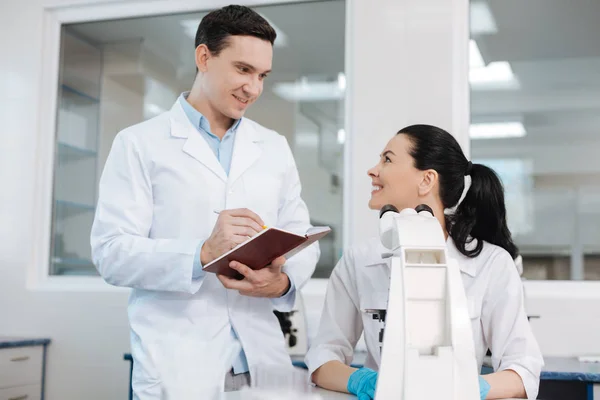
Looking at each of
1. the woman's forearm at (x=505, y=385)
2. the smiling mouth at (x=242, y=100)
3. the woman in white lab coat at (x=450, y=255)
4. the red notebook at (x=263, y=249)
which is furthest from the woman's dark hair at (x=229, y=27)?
the woman's forearm at (x=505, y=385)

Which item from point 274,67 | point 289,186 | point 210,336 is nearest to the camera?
point 210,336

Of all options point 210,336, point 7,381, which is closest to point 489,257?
point 210,336

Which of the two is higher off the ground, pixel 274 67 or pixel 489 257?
pixel 274 67

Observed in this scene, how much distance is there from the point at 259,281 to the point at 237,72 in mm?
544

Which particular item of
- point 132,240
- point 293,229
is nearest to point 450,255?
point 293,229

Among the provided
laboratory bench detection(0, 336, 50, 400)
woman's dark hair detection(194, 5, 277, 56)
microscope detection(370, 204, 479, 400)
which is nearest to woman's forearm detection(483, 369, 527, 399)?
microscope detection(370, 204, 479, 400)

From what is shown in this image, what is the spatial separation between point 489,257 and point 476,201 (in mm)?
164

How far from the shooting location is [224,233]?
5.15 ft

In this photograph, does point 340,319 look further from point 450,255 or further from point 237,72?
point 237,72

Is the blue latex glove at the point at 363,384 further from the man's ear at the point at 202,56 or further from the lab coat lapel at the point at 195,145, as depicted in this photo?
the man's ear at the point at 202,56

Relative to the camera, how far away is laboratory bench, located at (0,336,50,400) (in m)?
2.89

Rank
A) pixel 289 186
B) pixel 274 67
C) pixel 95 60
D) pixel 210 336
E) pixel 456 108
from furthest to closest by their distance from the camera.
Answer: pixel 95 60 → pixel 274 67 → pixel 456 108 → pixel 289 186 → pixel 210 336

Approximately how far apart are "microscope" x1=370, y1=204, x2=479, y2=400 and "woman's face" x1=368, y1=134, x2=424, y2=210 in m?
0.64

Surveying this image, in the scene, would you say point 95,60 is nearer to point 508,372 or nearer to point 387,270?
point 387,270
